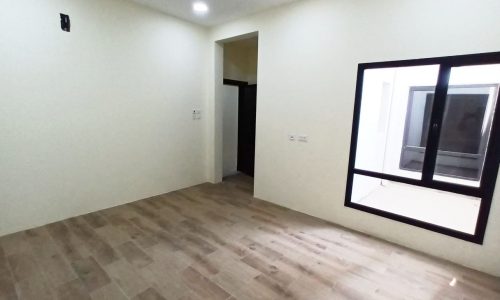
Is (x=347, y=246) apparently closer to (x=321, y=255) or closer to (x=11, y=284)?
(x=321, y=255)

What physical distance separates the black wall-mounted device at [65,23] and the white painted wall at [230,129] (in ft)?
9.17

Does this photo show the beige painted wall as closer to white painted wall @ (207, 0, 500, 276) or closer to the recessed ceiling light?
white painted wall @ (207, 0, 500, 276)

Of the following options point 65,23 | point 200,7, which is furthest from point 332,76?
point 65,23

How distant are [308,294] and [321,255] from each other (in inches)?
23.7

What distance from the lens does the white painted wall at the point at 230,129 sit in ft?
16.9

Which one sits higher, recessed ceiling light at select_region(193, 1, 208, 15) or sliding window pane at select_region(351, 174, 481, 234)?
recessed ceiling light at select_region(193, 1, 208, 15)

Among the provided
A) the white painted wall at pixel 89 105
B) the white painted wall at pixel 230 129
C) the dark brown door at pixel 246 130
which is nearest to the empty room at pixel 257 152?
the white painted wall at pixel 89 105

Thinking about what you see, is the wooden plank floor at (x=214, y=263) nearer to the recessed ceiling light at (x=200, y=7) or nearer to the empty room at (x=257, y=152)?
the empty room at (x=257, y=152)

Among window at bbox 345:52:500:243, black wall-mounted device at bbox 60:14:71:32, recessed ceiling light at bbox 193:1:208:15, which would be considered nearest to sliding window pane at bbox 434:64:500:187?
window at bbox 345:52:500:243

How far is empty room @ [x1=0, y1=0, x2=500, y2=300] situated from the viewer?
6.95 feet

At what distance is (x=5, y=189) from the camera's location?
8.45 feet

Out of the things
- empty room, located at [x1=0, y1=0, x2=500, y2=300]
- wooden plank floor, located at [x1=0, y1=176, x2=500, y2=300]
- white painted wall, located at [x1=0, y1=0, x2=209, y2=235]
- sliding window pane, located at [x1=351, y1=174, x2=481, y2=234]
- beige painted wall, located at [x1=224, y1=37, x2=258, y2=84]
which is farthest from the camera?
beige painted wall, located at [x1=224, y1=37, x2=258, y2=84]

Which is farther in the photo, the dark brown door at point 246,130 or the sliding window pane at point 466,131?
the dark brown door at point 246,130

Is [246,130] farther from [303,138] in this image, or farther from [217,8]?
[217,8]
